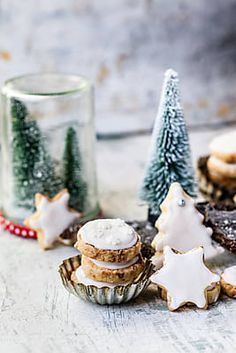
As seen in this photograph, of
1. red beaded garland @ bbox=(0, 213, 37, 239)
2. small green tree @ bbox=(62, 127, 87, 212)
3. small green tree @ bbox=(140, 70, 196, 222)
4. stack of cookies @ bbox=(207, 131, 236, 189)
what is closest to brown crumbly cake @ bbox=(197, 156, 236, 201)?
stack of cookies @ bbox=(207, 131, 236, 189)

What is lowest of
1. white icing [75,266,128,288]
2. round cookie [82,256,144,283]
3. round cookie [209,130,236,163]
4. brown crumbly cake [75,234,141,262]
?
white icing [75,266,128,288]

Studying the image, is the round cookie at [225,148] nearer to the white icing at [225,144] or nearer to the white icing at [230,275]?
the white icing at [225,144]

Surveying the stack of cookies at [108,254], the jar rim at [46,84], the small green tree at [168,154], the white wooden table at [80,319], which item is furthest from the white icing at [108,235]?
the jar rim at [46,84]

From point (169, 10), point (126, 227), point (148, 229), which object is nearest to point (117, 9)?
point (169, 10)

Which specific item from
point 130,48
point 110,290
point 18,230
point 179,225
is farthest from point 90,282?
point 130,48

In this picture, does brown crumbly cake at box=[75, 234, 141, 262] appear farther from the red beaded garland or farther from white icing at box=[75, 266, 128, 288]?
the red beaded garland

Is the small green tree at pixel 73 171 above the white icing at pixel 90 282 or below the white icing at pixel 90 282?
above
